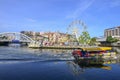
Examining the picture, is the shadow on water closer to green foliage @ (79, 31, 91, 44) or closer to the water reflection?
the water reflection

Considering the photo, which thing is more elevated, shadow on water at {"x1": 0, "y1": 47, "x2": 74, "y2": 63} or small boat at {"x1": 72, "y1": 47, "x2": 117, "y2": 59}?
small boat at {"x1": 72, "y1": 47, "x2": 117, "y2": 59}

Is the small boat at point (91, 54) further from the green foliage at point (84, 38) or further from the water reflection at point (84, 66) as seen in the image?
the green foliage at point (84, 38)

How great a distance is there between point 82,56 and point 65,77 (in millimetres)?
24293

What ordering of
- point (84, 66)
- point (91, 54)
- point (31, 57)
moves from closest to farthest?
point (84, 66) → point (91, 54) → point (31, 57)

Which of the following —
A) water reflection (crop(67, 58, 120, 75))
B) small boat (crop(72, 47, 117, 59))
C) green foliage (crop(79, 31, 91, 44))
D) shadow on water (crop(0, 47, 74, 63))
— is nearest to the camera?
water reflection (crop(67, 58, 120, 75))

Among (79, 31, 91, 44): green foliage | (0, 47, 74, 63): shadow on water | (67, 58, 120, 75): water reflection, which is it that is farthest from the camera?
(79, 31, 91, 44): green foliage

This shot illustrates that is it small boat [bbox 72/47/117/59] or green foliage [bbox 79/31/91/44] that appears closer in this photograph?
small boat [bbox 72/47/117/59]

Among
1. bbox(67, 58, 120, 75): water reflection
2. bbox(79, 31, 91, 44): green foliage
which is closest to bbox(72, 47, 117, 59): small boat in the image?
bbox(67, 58, 120, 75): water reflection

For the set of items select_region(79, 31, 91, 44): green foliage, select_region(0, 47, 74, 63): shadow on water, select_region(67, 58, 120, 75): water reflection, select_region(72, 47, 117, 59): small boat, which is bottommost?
select_region(67, 58, 120, 75): water reflection

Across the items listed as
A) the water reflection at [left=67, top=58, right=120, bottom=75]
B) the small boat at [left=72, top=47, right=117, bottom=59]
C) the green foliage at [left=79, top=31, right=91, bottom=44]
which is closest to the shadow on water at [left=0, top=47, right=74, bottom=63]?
the small boat at [left=72, top=47, right=117, bottom=59]

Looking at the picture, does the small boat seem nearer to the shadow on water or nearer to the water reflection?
the water reflection

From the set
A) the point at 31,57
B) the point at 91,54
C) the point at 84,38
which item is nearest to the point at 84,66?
the point at 91,54

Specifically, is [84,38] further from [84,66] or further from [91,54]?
[84,66]

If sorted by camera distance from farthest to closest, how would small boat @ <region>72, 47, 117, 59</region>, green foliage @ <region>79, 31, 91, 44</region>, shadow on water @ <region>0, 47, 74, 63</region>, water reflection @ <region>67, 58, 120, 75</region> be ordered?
green foliage @ <region>79, 31, 91, 44</region>
small boat @ <region>72, 47, 117, 59</region>
shadow on water @ <region>0, 47, 74, 63</region>
water reflection @ <region>67, 58, 120, 75</region>
